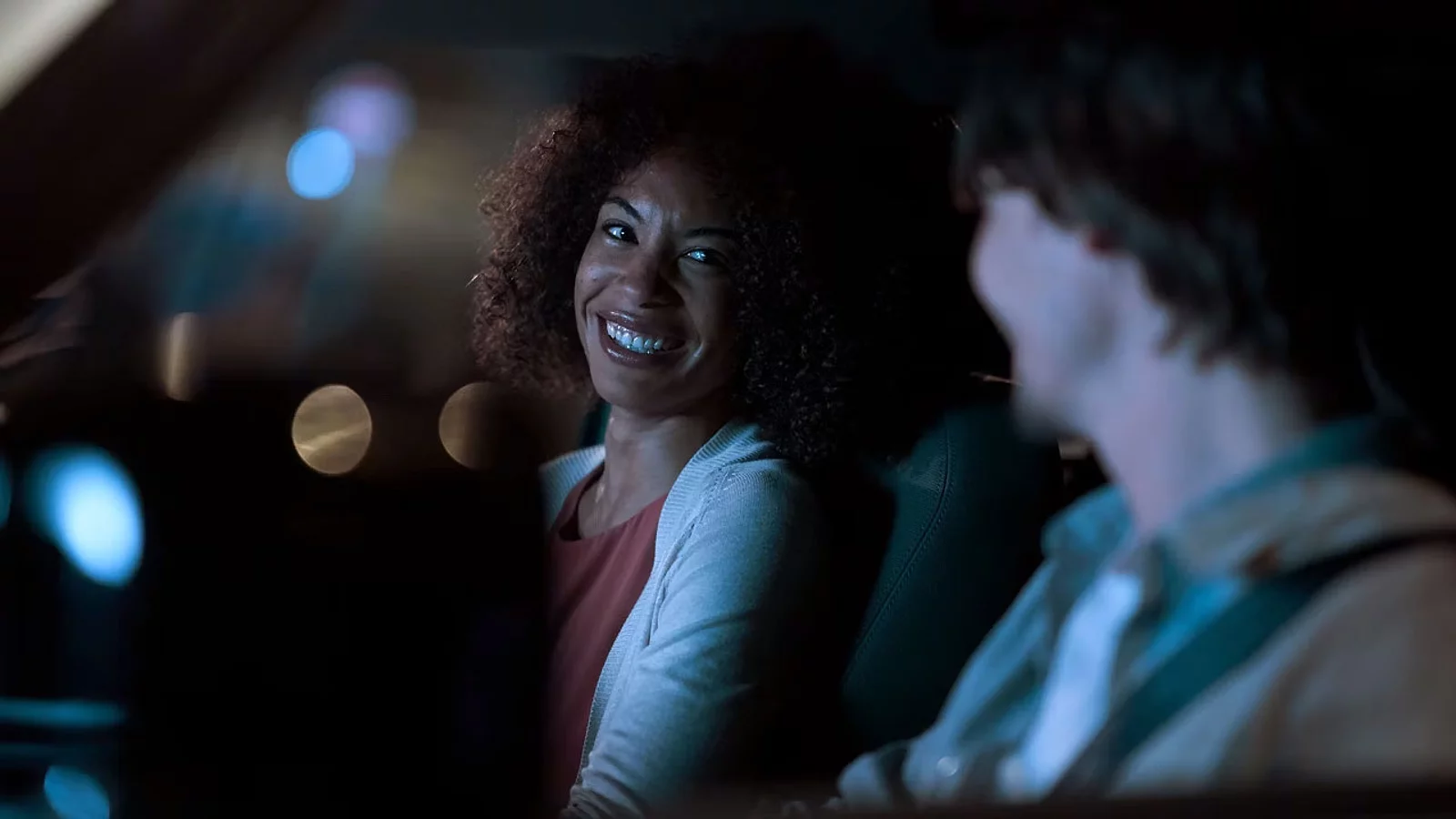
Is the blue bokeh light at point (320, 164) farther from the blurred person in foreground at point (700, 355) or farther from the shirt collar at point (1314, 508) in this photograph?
the shirt collar at point (1314, 508)

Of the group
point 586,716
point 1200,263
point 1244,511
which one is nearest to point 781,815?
point 586,716

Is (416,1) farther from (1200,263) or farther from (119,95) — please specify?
(1200,263)

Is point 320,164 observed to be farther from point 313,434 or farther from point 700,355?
point 700,355

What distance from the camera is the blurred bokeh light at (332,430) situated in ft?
4.61

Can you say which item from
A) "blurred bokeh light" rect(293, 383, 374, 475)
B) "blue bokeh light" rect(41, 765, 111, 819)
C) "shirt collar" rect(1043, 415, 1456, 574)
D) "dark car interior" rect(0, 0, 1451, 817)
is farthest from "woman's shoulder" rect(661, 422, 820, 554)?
"blue bokeh light" rect(41, 765, 111, 819)

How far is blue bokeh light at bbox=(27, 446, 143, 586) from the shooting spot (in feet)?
4.68

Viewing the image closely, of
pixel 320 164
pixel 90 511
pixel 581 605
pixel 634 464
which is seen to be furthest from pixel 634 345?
pixel 90 511

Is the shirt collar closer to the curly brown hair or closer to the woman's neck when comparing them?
the curly brown hair

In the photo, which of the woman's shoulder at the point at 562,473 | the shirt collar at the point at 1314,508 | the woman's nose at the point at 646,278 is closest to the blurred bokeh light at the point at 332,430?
the woman's shoulder at the point at 562,473

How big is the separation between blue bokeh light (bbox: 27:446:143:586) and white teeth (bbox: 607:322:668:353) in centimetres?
58

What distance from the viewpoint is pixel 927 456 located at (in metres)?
1.52

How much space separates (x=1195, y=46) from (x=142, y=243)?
1045 mm

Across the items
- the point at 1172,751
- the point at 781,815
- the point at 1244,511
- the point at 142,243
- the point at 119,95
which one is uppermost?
the point at 119,95

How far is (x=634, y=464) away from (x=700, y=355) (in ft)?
0.57
